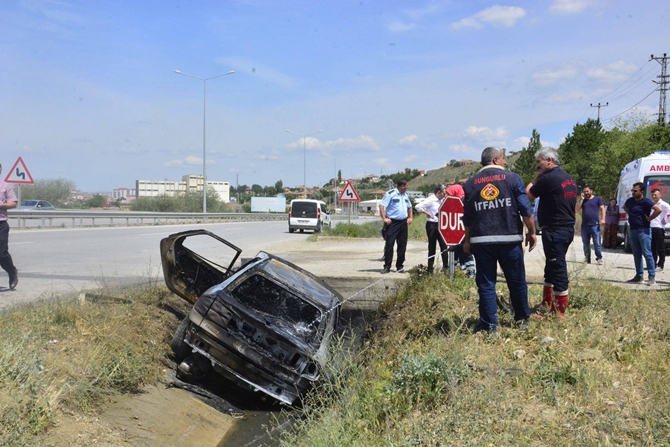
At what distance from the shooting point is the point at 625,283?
31.8 ft

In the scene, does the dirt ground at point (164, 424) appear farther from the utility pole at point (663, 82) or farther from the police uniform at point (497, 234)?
the utility pole at point (663, 82)

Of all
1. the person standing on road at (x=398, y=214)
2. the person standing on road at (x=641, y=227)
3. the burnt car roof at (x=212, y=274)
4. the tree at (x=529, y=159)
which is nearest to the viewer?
the burnt car roof at (x=212, y=274)


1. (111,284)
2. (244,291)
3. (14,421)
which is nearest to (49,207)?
(111,284)

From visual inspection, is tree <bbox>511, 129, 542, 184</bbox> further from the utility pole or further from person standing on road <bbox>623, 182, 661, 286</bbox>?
person standing on road <bbox>623, 182, 661, 286</bbox>

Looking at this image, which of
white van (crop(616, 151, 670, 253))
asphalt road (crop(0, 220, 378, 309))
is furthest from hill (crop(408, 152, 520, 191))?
asphalt road (crop(0, 220, 378, 309))

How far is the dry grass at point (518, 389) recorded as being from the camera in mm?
3838

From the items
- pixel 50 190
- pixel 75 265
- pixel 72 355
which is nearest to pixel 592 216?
pixel 75 265

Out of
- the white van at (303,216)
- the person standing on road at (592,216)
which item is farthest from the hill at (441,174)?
the person standing on road at (592,216)

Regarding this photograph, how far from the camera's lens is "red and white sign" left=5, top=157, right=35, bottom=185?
68.6ft

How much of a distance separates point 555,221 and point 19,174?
65.9 ft

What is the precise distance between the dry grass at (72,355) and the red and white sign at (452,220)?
13.3 ft

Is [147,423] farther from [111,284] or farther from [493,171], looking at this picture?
[111,284]

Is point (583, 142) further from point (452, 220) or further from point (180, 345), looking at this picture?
point (180, 345)

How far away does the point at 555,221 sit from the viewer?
20.4 feet
